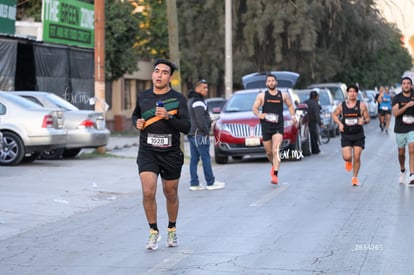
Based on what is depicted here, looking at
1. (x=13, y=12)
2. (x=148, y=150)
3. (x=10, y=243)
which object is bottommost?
(x=10, y=243)

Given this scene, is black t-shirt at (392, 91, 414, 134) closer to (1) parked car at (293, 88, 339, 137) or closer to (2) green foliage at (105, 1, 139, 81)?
(1) parked car at (293, 88, 339, 137)

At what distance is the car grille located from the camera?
67.8ft

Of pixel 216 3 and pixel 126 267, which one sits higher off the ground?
pixel 216 3

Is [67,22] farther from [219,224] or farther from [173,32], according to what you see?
[219,224]

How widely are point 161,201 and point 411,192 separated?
4003 mm

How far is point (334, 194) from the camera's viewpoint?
14.1 meters

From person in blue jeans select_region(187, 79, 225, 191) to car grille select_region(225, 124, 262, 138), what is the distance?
5.25 m

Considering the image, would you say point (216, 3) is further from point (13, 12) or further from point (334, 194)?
point (334, 194)

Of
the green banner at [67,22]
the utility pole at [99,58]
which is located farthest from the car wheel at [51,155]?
the green banner at [67,22]

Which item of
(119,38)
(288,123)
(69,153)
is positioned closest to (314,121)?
(288,123)

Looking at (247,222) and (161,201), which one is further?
(161,201)

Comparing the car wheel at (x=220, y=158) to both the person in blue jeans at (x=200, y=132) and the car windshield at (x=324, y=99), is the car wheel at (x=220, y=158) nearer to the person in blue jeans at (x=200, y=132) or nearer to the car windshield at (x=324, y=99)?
the person in blue jeans at (x=200, y=132)

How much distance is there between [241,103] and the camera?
22.3 meters

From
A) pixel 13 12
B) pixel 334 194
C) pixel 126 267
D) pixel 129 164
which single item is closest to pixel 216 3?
pixel 13 12
